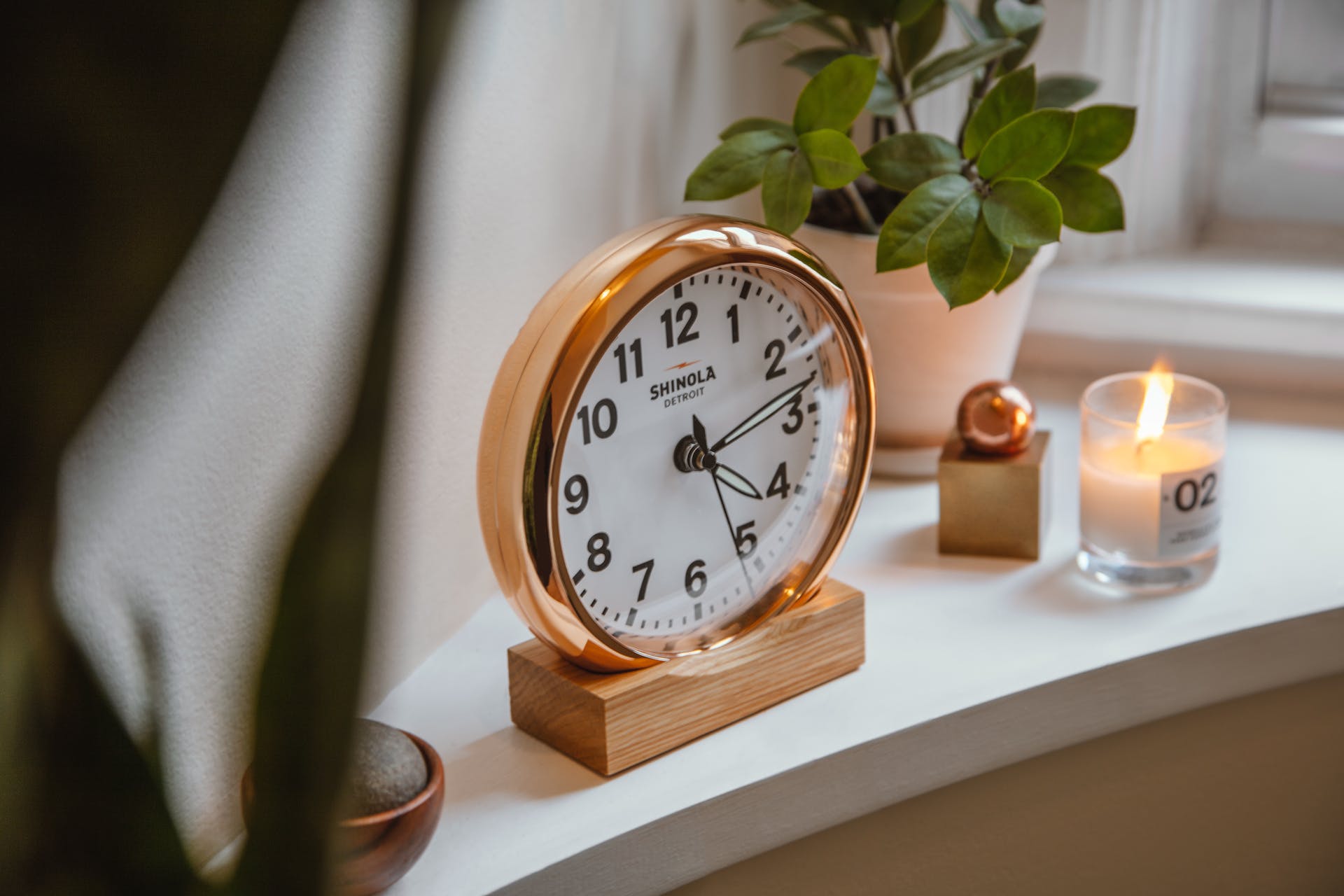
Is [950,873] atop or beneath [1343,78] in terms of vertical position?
beneath

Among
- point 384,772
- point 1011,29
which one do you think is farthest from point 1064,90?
point 384,772

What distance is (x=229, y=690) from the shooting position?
57cm

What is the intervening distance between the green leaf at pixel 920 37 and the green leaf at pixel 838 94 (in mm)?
221

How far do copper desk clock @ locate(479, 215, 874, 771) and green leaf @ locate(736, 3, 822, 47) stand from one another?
0.32 meters

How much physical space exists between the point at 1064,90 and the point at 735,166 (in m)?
0.30

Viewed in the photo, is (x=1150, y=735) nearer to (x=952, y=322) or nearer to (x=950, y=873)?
(x=950, y=873)

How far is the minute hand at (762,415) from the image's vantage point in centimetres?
66

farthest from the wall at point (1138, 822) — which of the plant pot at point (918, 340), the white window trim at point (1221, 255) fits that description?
the white window trim at point (1221, 255)

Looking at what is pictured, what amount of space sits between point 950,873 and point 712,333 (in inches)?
15.5

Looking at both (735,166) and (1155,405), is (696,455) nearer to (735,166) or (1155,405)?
(735,166)

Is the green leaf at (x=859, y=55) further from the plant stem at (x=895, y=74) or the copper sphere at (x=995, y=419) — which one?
the copper sphere at (x=995, y=419)

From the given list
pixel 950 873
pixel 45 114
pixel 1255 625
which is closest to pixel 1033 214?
pixel 1255 625

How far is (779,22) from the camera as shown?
2.99 ft

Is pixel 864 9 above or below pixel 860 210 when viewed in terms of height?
above
